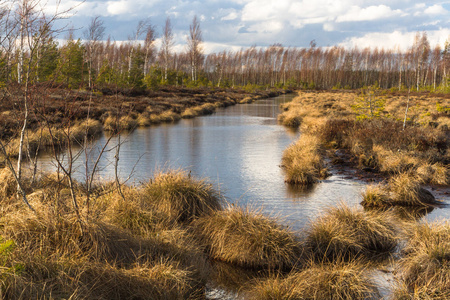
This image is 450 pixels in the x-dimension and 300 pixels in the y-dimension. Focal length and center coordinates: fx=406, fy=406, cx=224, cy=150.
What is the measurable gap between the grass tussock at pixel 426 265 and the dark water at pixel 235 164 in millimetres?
1980

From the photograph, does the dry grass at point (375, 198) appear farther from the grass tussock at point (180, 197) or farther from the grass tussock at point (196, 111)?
the grass tussock at point (196, 111)

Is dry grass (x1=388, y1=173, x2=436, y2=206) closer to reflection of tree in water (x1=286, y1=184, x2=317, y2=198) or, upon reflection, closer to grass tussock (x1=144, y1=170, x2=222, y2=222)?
reflection of tree in water (x1=286, y1=184, x2=317, y2=198)

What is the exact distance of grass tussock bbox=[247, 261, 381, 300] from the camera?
190 inches

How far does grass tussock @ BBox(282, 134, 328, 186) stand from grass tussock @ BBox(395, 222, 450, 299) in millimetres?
4811

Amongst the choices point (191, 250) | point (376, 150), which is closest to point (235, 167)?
point (376, 150)

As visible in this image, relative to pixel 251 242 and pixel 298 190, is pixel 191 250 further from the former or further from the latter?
pixel 298 190

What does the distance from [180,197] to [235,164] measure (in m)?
6.23

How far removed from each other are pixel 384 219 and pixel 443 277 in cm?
192

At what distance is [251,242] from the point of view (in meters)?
6.23

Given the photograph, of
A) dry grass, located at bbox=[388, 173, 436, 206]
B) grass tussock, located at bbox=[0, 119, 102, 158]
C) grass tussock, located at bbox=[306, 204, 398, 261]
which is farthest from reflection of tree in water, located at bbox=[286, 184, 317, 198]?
grass tussock, located at bbox=[0, 119, 102, 158]

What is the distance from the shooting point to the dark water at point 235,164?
30.4ft

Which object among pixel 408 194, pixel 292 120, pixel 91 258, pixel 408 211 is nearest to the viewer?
pixel 91 258

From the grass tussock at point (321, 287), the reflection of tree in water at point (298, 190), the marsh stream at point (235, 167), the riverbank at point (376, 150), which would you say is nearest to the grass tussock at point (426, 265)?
the marsh stream at point (235, 167)

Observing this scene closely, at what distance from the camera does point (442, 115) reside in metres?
24.1
